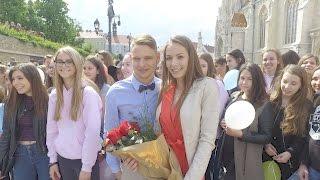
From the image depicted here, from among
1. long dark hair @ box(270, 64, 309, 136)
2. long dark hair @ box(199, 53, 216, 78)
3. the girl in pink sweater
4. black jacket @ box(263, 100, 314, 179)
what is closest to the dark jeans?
the girl in pink sweater

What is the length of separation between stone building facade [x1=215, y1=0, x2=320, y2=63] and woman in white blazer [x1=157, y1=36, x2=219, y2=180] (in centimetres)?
2806

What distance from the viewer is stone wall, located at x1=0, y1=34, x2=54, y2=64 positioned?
77.4 ft

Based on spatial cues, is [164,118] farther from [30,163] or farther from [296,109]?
[30,163]

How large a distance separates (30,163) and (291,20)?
36.0 m

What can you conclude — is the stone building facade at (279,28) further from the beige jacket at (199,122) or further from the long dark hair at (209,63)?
the beige jacket at (199,122)

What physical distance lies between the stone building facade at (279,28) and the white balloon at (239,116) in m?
27.4

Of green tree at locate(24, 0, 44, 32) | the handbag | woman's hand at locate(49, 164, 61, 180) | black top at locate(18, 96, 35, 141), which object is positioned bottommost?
the handbag

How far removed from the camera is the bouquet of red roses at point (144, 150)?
8.52 feet

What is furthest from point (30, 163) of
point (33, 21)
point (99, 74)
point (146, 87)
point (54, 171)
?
point (33, 21)

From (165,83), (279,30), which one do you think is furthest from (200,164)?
(279,30)

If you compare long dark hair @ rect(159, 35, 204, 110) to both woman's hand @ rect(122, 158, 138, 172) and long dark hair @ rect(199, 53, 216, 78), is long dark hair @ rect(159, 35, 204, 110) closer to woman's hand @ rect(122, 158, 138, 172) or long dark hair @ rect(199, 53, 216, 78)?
woman's hand @ rect(122, 158, 138, 172)

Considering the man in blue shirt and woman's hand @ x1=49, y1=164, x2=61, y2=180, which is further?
woman's hand @ x1=49, y1=164, x2=61, y2=180

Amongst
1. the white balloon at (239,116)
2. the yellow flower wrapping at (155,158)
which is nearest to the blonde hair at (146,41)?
the yellow flower wrapping at (155,158)

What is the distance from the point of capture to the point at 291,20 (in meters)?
36.3
